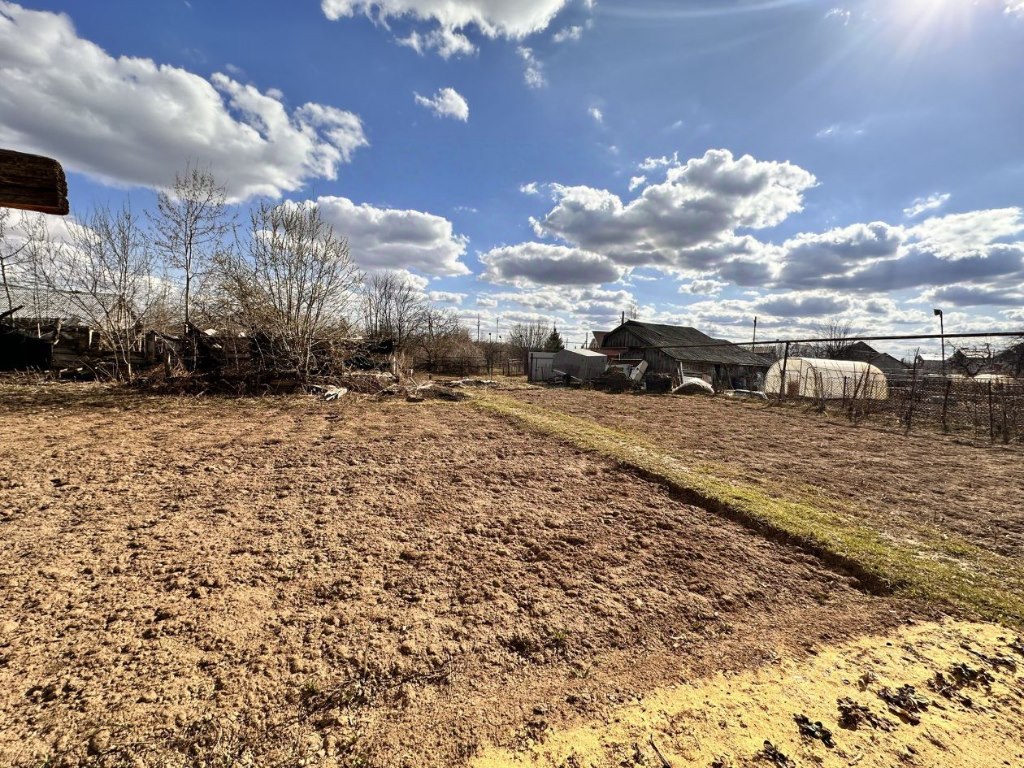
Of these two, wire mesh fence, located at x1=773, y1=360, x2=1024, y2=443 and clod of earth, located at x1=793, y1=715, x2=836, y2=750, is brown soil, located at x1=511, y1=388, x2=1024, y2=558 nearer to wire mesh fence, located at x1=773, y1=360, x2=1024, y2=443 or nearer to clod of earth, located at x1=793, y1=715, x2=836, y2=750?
wire mesh fence, located at x1=773, y1=360, x2=1024, y2=443

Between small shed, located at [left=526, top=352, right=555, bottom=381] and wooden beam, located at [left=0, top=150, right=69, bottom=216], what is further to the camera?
small shed, located at [left=526, top=352, right=555, bottom=381]

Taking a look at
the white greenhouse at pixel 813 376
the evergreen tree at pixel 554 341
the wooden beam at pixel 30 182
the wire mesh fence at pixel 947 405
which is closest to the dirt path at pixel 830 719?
the wooden beam at pixel 30 182

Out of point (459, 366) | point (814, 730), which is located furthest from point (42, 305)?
point (814, 730)

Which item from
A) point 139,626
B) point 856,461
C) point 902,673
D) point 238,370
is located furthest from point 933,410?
point 238,370

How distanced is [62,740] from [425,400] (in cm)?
1062

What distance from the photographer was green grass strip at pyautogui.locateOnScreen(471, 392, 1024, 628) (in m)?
2.88

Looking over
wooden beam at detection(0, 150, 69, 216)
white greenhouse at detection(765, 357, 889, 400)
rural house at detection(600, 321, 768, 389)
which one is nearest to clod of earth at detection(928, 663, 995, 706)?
wooden beam at detection(0, 150, 69, 216)

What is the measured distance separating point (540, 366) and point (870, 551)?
77.6ft

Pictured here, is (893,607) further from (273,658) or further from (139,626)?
(139,626)

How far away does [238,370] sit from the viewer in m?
11.7

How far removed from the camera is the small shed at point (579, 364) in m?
25.6

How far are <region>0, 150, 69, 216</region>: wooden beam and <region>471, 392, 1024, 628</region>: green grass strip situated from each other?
4662 millimetres

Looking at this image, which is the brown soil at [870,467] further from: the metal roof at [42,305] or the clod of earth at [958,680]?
the metal roof at [42,305]

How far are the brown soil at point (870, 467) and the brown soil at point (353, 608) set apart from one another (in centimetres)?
192
